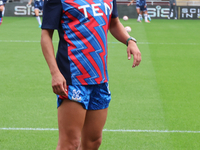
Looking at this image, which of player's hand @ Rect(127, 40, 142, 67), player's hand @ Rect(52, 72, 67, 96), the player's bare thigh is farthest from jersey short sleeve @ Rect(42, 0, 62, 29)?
player's hand @ Rect(127, 40, 142, 67)

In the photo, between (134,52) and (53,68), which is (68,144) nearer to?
(53,68)

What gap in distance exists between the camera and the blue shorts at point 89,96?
2777 millimetres

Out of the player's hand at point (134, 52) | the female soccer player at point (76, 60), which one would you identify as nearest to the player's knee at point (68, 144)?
the female soccer player at point (76, 60)

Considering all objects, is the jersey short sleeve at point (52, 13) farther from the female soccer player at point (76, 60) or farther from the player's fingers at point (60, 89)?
the player's fingers at point (60, 89)

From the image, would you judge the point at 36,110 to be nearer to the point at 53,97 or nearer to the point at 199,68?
the point at 53,97

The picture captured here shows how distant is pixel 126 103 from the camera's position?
6027 mm

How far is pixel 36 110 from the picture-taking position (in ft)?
18.5

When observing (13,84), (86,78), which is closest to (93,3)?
(86,78)

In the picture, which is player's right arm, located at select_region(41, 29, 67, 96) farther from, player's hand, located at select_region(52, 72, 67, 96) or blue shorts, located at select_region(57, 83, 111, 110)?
blue shorts, located at select_region(57, 83, 111, 110)

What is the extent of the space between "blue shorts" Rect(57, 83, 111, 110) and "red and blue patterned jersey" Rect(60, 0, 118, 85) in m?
0.05

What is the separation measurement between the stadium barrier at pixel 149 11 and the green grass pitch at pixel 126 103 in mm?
15755

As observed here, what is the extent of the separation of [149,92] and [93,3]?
4.15 m

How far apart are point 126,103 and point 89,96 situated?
3233 mm

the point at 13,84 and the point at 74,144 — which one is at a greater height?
the point at 74,144
